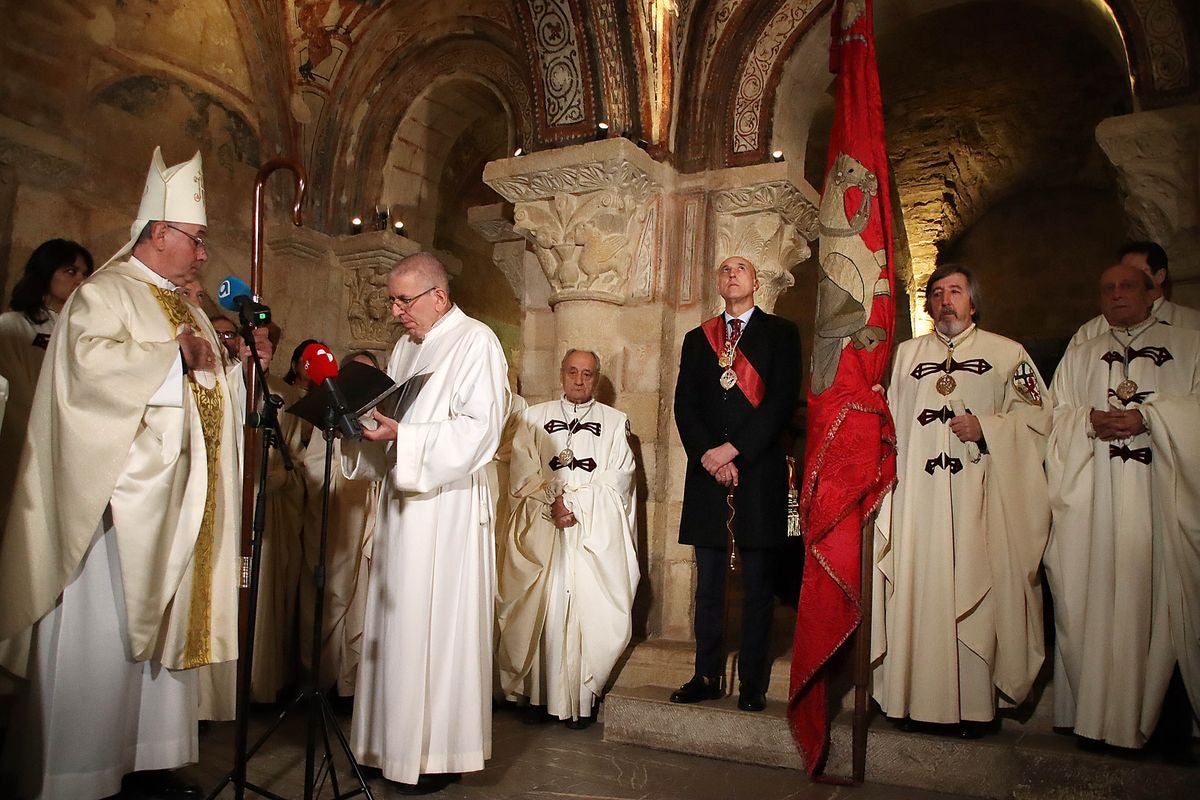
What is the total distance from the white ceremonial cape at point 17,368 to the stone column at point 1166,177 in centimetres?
485

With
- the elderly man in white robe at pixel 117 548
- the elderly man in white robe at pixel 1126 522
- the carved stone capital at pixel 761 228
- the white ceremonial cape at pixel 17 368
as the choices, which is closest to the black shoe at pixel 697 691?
the elderly man in white robe at pixel 1126 522

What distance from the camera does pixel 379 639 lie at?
10.8 ft

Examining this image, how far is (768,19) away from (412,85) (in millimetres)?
A: 3064

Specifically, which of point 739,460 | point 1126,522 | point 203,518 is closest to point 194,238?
point 203,518

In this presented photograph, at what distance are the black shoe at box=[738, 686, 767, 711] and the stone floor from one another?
0.22 metres

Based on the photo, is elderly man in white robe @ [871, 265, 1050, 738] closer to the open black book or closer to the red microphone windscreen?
the open black book

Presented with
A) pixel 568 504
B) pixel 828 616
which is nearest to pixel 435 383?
pixel 568 504

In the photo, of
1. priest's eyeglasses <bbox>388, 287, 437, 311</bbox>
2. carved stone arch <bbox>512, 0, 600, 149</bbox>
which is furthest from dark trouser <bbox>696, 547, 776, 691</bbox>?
carved stone arch <bbox>512, 0, 600, 149</bbox>

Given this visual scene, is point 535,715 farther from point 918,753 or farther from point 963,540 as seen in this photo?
point 963,540

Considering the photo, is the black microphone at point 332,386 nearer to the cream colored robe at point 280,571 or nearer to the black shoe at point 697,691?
the black shoe at point 697,691

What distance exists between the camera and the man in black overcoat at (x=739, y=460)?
3955 mm

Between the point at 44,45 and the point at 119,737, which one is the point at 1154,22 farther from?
the point at 44,45

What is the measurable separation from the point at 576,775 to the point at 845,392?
1.79 metres

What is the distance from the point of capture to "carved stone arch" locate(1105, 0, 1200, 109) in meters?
4.42
